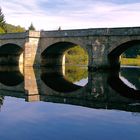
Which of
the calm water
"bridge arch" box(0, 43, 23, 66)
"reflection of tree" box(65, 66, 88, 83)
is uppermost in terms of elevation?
"bridge arch" box(0, 43, 23, 66)

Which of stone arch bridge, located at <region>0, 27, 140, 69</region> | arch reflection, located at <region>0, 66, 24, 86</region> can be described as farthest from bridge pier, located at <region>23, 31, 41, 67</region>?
arch reflection, located at <region>0, 66, 24, 86</region>

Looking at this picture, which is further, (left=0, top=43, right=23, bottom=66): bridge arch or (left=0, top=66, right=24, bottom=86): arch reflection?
(left=0, top=43, right=23, bottom=66): bridge arch

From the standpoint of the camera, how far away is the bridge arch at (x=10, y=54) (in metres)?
64.2

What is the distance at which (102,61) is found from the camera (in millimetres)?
47562

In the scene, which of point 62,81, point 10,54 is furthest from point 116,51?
point 10,54

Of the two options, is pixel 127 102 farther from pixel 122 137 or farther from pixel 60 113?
pixel 122 137

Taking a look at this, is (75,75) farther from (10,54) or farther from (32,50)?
(10,54)

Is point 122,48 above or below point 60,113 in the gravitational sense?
above

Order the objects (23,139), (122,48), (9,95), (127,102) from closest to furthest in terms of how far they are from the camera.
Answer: (23,139) → (127,102) → (9,95) → (122,48)

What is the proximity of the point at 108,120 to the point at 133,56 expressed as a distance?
8284 centimetres

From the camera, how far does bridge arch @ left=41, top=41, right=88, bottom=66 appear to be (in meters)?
56.3

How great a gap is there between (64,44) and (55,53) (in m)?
4.65

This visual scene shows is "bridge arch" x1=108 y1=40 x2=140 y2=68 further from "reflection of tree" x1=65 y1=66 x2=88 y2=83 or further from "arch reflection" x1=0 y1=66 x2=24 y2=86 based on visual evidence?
"arch reflection" x1=0 y1=66 x2=24 y2=86

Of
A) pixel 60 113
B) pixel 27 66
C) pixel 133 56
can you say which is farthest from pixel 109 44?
pixel 133 56
